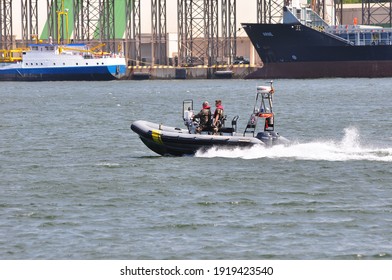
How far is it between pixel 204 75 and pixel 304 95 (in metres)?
42.7

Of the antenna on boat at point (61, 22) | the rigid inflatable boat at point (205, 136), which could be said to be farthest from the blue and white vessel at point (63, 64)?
the rigid inflatable boat at point (205, 136)

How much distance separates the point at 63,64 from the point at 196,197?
10108cm

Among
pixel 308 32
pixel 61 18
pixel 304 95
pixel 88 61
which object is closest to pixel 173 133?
pixel 304 95

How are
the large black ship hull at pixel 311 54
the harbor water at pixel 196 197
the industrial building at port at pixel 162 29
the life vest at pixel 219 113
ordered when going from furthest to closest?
the industrial building at port at pixel 162 29 < the large black ship hull at pixel 311 54 < the life vest at pixel 219 113 < the harbor water at pixel 196 197

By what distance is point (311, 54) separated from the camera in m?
114

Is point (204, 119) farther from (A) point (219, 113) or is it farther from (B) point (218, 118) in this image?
(A) point (219, 113)

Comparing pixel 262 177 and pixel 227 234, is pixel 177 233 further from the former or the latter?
pixel 262 177

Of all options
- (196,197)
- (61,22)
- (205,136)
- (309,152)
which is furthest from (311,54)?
(196,197)

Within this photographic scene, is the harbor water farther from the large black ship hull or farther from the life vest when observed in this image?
the large black ship hull

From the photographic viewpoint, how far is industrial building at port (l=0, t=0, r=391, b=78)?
411ft

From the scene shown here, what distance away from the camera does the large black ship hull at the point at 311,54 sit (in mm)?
112875

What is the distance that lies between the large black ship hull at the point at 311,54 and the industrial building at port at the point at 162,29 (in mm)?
6922

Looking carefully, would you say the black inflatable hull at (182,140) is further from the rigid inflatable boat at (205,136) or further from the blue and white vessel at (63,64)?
the blue and white vessel at (63,64)

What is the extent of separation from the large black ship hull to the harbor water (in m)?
59.4
